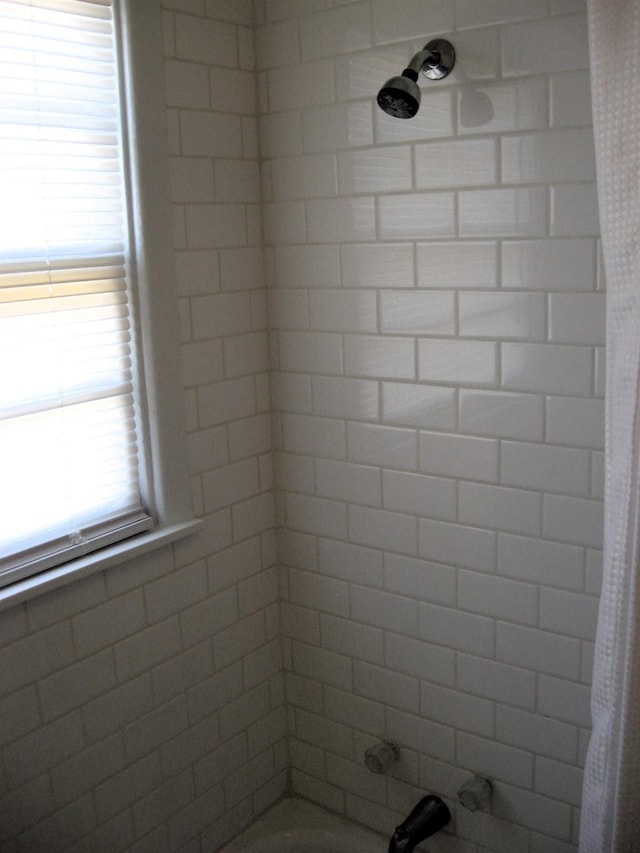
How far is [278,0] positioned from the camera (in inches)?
91.3

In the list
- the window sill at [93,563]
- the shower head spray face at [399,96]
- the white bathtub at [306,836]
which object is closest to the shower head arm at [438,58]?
the shower head spray face at [399,96]

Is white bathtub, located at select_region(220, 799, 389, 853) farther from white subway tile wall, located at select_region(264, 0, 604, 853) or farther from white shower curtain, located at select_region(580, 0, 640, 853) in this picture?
white shower curtain, located at select_region(580, 0, 640, 853)

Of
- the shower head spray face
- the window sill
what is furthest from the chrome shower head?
the window sill

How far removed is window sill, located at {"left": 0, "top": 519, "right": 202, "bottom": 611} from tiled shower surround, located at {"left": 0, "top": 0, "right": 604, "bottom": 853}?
5 cm

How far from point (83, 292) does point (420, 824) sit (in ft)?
5.09

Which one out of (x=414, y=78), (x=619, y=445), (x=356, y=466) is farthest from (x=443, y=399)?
(x=414, y=78)

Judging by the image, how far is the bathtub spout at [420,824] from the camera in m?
2.24

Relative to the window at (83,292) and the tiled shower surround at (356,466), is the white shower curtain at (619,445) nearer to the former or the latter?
the tiled shower surround at (356,466)

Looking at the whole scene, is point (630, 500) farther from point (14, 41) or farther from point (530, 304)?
point (14, 41)

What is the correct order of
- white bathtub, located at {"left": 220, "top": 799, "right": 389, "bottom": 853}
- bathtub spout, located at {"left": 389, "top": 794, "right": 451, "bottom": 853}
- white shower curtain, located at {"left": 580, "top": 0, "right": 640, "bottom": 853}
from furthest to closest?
white bathtub, located at {"left": 220, "top": 799, "right": 389, "bottom": 853}, bathtub spout, located at {"left": 389, "top": 794, "right": 451, "bottom": 853}, white shower curtain, located at {"left": 580, "top": 0, "right": 640, "bottom": 853}

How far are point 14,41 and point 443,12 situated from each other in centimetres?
93

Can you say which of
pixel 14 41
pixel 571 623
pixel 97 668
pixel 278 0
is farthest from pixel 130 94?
pixel 571 623

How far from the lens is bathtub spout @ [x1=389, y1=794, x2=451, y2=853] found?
2240mm

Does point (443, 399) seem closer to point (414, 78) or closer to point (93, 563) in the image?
point (414, 78)
